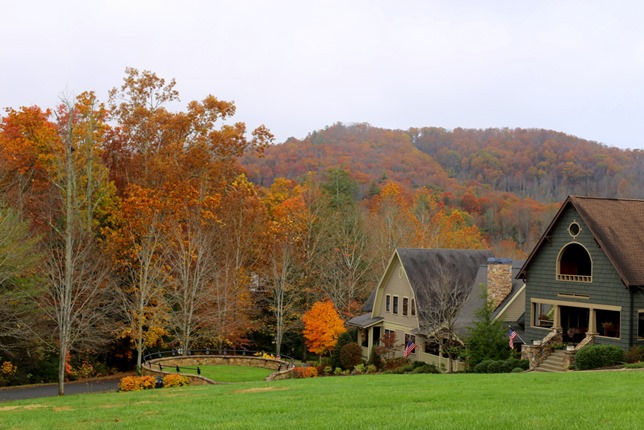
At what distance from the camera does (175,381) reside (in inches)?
1190

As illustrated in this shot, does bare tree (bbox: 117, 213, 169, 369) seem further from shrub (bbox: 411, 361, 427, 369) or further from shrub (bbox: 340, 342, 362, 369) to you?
shrub (bbox: 411, 361, 427, 369)

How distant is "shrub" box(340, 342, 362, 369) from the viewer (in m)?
42.3

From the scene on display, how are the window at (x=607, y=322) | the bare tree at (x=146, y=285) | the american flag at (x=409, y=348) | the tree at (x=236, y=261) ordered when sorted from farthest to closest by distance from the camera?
the tree at (x=236, y=261)
the bare tree at (x=146, y=285)
the american flag at (x=409, y=348)
the window at (x=607, y=322)

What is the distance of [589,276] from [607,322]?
2163mm

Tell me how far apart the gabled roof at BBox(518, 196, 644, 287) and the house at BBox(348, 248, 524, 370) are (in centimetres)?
462

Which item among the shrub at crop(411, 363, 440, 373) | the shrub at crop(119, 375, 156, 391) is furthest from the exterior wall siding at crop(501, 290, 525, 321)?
the shrub at crop(119, 375, 156, 391)

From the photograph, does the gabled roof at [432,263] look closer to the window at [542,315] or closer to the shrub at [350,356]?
the shrub at [350,356]

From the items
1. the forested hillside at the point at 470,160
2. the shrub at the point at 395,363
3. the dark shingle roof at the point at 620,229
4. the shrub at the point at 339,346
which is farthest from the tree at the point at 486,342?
the forested hillside at the point at 470,160

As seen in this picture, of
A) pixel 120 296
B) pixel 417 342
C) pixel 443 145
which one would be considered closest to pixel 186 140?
pixel 120 296

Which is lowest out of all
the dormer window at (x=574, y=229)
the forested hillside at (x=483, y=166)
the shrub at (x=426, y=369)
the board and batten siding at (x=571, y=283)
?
the shrub at (x=426, y=369)

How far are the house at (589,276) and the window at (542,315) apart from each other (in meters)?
0.05

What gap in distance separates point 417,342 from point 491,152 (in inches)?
4288

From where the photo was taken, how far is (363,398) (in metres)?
16.4

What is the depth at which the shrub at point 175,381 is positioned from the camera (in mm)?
30156
